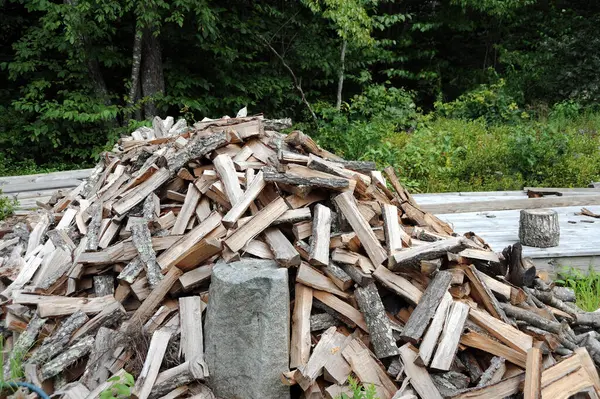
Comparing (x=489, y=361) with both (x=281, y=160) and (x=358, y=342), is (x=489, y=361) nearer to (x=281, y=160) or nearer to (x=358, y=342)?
(x=358, y=342)

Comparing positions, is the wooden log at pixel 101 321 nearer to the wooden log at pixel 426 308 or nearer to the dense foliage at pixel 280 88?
the wooden log at pixel 426 308

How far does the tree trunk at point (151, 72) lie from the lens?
1126 cm

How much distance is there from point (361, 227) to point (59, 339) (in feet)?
6.61

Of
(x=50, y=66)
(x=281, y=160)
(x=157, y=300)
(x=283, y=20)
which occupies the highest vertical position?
(x=283, y=20)

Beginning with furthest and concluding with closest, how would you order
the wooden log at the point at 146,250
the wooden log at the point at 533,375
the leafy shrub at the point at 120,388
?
1. the wooden log at the point at 146,250
2. the wooden log at the point at 533,375
3. the leafy shrub at the point at 120,388

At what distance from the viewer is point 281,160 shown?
3.93 meters

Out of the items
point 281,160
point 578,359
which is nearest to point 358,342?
point 578,359

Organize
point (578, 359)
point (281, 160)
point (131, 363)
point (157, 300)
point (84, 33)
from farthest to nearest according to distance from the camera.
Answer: point (84, 33), point (281, 160), point (157, 300), point (131, 363), point (578, 359)

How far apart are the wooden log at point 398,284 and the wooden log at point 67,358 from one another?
1.80m

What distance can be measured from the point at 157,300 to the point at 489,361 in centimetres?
204

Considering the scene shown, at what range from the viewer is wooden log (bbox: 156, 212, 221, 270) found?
3.58 meters

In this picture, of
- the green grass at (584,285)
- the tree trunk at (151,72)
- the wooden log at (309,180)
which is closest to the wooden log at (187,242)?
the wooden log at (309,180)

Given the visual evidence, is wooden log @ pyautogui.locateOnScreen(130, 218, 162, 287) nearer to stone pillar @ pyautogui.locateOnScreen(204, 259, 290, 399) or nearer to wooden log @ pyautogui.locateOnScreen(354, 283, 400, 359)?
stone pillar @ pyautogui.locateOnScreen(204, 259, 290, 399)

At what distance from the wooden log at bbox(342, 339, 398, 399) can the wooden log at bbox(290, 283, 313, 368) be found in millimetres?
228
